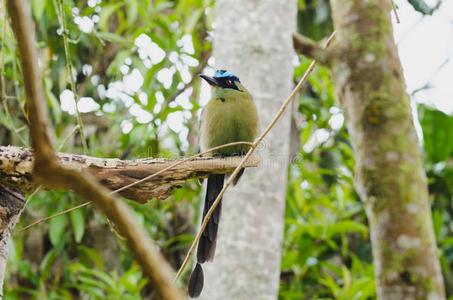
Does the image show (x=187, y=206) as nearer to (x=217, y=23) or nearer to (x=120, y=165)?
(x=217, y=23)

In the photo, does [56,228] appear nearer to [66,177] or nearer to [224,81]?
[224,81]

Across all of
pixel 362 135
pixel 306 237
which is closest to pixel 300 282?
pixel 306 237

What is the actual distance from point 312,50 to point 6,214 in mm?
1036

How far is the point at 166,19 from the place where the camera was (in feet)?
13.4

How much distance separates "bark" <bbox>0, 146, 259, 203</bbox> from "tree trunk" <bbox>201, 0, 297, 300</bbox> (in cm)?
98

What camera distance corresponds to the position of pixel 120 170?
190 cm

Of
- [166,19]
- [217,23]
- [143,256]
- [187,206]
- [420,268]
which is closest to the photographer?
[143,256]

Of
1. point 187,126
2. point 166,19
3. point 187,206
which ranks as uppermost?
point 166,19

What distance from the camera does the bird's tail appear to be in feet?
7.73

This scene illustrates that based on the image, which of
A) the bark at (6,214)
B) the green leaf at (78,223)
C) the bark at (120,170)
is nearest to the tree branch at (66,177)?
the bark at (120,170)

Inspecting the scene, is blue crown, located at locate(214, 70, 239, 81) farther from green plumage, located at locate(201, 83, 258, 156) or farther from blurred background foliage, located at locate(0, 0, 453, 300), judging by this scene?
blurred background foliage, located at locate(0, 0, 453, 300)

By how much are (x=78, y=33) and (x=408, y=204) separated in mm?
2703

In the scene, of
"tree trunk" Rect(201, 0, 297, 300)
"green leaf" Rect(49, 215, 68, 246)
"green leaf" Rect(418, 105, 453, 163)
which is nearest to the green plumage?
"tree trunk" Rect(201, 0, 297, 300)

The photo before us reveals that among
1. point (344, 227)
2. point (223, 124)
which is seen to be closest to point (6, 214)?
point (223, 124)
